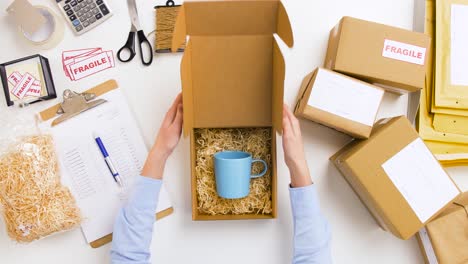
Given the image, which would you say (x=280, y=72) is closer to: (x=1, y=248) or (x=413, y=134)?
(x=413, y=134)

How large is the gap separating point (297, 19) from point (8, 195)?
86 centimetres

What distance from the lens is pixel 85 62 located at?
971mm

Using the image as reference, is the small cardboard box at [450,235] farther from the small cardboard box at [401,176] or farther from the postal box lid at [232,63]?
the postal box lid at [232,63]

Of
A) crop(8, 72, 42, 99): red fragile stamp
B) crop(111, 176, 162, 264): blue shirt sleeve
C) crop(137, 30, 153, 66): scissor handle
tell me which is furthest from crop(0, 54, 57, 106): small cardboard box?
crop(111, 176, 162, 264): blue shirt sleeve

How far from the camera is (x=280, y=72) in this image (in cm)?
76

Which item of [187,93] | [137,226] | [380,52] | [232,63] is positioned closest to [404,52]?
[380,52]

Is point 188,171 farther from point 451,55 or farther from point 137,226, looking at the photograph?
point 451,55

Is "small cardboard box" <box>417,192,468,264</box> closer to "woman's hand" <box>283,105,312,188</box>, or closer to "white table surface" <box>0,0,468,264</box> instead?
"white table surface" <box>0,0,468,264</box>

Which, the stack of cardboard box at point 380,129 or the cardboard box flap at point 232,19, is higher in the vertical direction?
the cardboard box flap at point 232,19

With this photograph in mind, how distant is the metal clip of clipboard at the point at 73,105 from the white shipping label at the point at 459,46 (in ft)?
3.05

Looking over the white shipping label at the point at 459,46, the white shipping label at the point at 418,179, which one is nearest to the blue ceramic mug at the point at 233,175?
the white shipping label at the point at 418,179

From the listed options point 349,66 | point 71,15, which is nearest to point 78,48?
point 71,15

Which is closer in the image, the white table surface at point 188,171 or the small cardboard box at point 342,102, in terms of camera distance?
the small cardboard box at point 342,102

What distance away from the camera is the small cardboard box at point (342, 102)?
33.6 inches
